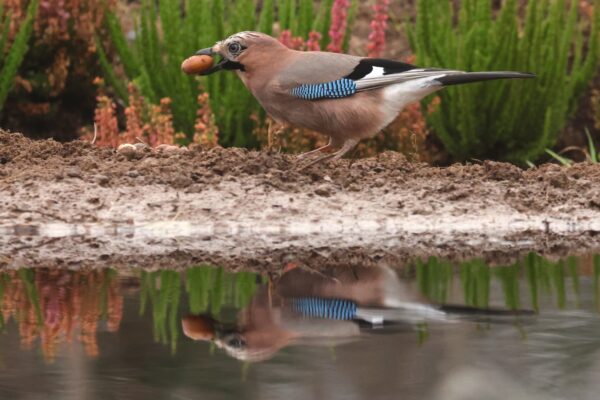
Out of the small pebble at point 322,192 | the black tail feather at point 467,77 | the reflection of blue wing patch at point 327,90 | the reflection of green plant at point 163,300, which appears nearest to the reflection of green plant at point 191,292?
the reflection of green plant at point 163,300

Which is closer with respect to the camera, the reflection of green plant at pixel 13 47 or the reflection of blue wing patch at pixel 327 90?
the reflection of blue wing patch at pixel 327 90

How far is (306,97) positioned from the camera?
727 centimetres

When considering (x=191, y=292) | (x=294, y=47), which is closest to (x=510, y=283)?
(x=191, y=292)

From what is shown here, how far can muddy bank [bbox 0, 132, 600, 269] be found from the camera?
6223 mm

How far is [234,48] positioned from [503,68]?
3342mm

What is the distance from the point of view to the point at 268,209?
22.5 ft

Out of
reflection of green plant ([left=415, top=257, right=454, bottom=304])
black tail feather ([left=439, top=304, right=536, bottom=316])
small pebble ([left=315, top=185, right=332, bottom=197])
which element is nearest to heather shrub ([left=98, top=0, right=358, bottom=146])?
small pebble ([left=315, top=185, right=332, bottom=197])

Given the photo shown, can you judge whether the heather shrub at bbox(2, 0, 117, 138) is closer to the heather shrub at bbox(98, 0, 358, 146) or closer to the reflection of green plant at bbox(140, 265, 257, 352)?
the heather shrub at bbox(98, 0, 358, 146)

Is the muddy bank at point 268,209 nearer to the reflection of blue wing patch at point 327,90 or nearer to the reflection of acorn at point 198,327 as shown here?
the reflection of blue wing patch at point 327,90

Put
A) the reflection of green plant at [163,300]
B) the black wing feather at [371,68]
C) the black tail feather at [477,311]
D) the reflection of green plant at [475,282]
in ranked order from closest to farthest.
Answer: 1. the reflection of green plant at [163,300]
2. the black tail feather at [477,311]
3. the reflection of green plant at [475,282]
4. the black wing feather at [371,68]

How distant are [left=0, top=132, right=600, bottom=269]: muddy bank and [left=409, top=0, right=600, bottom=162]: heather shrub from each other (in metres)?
2.67

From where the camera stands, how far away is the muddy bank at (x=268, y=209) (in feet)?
20.4

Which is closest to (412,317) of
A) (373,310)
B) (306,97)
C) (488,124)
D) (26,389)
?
(373,310)

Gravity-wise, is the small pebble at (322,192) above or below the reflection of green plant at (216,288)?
above
